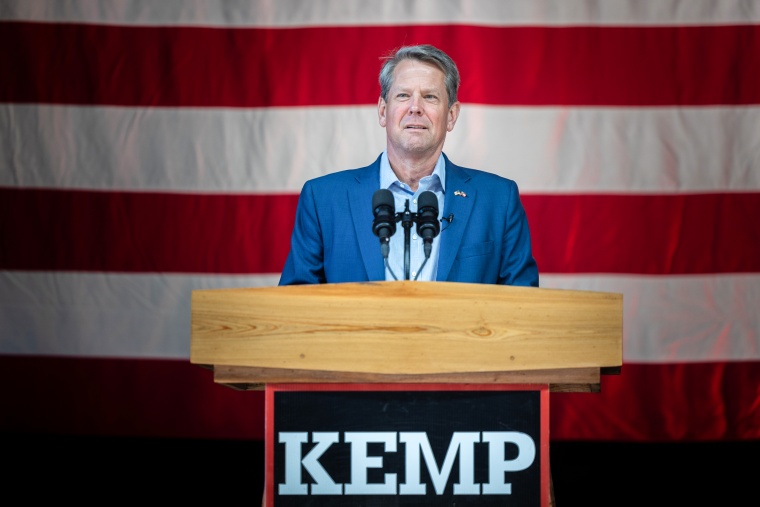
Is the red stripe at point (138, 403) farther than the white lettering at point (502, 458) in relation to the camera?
Yes

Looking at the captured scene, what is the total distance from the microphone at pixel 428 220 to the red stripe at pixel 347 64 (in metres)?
1.60

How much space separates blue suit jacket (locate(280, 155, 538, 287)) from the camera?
2.23 m

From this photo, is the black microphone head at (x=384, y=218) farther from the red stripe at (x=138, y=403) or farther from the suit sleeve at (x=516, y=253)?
the red stripe at (x=138, y=403)

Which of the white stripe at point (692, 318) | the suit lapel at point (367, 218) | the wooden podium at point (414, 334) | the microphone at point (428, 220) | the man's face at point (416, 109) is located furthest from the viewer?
the white stripe at point (692, 318)

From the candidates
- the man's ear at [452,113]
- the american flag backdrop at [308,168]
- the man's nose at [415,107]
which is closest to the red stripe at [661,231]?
the american flag backdrop at [308,168]

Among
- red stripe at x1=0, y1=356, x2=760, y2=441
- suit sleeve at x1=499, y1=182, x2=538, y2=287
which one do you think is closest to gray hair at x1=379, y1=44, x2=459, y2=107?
suit sleeve at x1=499, y1=182, x2=538, y2=287

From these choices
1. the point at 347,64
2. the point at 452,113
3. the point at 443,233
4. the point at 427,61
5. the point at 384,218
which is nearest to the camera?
the point at 384,218

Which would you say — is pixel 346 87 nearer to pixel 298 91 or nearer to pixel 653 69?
pixel 298 91

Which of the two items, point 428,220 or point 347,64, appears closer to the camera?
point 428,220

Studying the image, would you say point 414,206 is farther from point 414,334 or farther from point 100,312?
point 100,312

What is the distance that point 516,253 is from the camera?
2.33 m

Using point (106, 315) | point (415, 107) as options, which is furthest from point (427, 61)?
point (106, 315)

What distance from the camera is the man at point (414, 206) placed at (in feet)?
7.37

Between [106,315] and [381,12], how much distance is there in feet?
5.13
